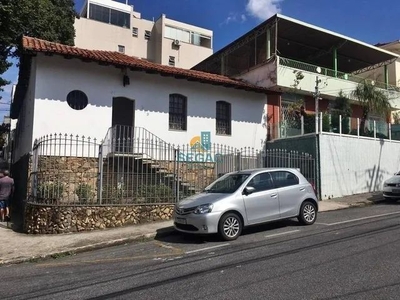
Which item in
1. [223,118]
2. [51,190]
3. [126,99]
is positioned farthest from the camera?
[223,118]

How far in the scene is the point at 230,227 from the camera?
29.3 feet

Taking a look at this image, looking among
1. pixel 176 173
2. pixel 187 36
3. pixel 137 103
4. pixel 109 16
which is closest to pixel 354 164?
pixel 176 173

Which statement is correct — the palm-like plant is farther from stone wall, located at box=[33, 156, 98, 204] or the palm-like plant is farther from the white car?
stone wall, located at box=[33, 156, 98, 204]

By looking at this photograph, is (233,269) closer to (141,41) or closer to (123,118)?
(123,118)

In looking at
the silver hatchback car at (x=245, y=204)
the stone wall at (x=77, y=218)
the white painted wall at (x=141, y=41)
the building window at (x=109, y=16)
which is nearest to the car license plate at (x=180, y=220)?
the silver hatchback car at (x=245, y=204)

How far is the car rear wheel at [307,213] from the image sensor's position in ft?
34.2

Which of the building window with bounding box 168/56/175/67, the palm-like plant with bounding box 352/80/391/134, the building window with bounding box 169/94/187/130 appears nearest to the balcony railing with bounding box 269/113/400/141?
the palm-like plant with bounding box 352/80/391/134

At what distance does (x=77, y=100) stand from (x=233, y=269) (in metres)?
10.7

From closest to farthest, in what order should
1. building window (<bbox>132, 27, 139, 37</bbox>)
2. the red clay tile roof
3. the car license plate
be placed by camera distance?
A: the car license plate → the red clay tile roof → building window (<bbox>132, 27, 139, 37</bbox>)

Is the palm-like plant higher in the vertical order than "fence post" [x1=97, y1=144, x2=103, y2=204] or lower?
higher

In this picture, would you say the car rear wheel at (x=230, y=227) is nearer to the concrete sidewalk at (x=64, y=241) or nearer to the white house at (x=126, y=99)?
the concrete sidewalk at (x=64, y=241)

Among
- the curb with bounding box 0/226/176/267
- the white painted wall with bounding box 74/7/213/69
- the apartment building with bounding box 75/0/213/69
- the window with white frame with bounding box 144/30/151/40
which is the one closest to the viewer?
the curb with bounding box 0/226/176/267

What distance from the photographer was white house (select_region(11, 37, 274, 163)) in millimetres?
14094

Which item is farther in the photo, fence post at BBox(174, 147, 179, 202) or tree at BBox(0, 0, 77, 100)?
tree at BBox(0, 0, 77, 100)
